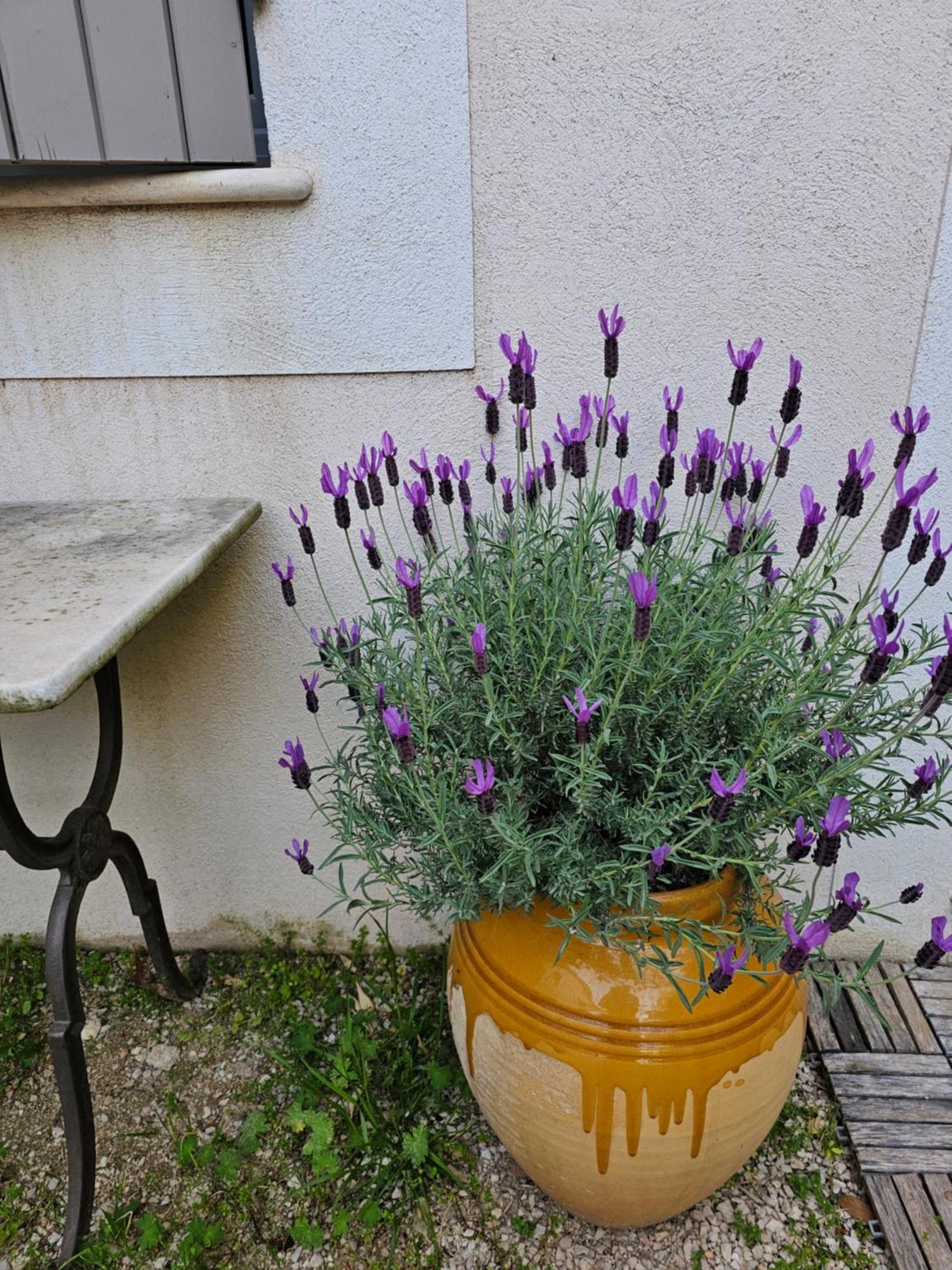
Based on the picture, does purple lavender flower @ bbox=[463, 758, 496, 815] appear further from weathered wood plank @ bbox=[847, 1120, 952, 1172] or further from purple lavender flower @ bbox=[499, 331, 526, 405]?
weathered wood plank @ bbox=[847, 1120, 952, 1172]

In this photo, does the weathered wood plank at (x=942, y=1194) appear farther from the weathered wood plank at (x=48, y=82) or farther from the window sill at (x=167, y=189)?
the weathered wood plank at (x=48, y=82)

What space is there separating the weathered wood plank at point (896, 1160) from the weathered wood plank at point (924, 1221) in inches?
0.7

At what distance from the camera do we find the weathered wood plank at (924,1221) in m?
1.68

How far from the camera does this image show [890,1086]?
204 cm

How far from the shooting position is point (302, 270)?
1864mm

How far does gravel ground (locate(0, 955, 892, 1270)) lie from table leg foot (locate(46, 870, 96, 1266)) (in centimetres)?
9

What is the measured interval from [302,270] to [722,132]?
3.19 feet

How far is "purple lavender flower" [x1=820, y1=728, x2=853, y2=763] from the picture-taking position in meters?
1.33

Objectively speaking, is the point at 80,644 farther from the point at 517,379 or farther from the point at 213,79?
the point at 213,79

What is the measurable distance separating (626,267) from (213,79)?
99 cm

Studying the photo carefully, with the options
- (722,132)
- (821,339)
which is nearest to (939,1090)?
(821,339)

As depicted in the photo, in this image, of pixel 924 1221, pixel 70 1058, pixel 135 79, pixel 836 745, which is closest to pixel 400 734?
pixel 836 745

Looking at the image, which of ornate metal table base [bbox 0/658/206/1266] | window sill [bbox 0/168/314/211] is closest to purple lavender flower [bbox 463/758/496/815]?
ornate metal table base [bbox 0/658/206/1266]

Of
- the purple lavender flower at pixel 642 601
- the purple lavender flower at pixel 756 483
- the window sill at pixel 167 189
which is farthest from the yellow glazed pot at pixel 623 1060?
the window sill at pixel 167 189
